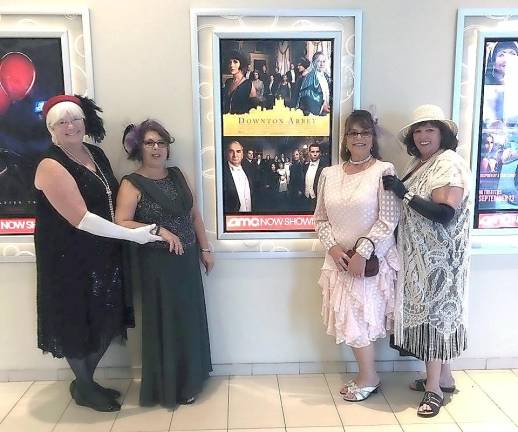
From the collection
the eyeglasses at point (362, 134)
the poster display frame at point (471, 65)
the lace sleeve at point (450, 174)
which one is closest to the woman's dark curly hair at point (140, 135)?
the eyeglasses at point (362, 134)

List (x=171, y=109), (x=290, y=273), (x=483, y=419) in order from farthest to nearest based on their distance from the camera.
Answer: (x=290, y=273) < (x=171, y=109) < (x=483, y=419)

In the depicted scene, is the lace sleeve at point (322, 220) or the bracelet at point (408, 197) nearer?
the bracelet at point (408, 197)

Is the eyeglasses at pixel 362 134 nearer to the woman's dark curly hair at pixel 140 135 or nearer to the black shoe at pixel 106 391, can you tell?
the woman's dark curly hair at pixel 140 135

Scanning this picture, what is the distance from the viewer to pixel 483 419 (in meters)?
2.40

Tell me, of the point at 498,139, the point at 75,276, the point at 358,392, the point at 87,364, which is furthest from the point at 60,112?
the point at 498,139

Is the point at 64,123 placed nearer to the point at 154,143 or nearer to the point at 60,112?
the point at 60,112

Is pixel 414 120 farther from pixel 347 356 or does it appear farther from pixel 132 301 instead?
pixel 132 301

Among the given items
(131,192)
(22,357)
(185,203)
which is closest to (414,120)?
(185,203)

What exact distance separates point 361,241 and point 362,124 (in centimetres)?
55

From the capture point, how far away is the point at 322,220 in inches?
101

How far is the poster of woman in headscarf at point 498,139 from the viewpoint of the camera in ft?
8.57

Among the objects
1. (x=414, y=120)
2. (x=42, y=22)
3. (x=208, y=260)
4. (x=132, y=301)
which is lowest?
(x=132, y=301)

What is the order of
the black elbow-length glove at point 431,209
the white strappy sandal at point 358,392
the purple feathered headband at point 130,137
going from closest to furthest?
1. the black elbow-length glove at point 431,209
2. the purple feathered headband at point 130,137
3. the white strappy sandal at point 358,392

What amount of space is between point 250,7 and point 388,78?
0.78 metres
